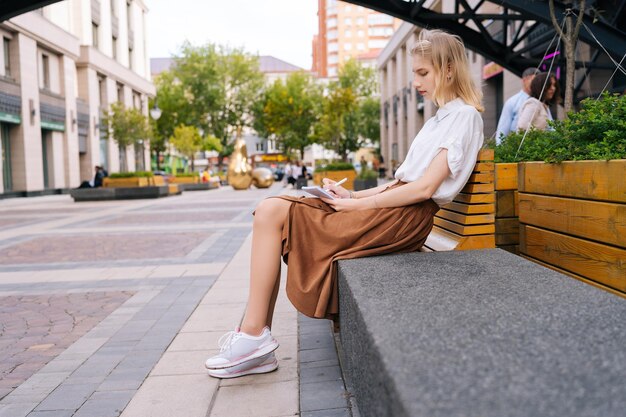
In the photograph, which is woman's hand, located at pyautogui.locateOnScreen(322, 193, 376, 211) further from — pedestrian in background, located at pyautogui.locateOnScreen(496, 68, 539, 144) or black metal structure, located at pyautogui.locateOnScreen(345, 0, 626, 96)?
black metal structure, located at pyautogui.locateOnScreen(345, 0, 626, 96)

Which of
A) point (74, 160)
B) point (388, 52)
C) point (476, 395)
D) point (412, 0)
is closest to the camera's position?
point (476, 395)

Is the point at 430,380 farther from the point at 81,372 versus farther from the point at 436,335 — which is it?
the point at 81,372

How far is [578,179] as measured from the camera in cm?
280

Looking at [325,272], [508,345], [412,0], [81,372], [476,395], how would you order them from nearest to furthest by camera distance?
1. [476,395]
2. [508,345]
3. [325,272]
4. [81,372]
5. [412,0]

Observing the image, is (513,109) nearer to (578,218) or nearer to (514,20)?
(578,218)

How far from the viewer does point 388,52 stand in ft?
142

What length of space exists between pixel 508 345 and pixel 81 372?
2437mm

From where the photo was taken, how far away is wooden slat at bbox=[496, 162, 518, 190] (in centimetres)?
357

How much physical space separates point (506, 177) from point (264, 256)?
1.58 meters

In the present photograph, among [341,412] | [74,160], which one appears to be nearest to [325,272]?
[341,412]

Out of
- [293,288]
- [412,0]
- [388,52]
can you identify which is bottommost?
[293,288]

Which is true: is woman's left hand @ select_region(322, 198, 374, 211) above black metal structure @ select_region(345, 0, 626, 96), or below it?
below

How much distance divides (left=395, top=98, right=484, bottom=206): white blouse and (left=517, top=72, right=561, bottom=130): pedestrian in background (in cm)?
198

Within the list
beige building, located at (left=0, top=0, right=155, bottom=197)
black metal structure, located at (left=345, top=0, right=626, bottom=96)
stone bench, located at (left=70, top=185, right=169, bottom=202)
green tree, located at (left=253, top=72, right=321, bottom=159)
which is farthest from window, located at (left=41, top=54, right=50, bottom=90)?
green tree, located at (left=253, top=72, right=321, bottom=159)
